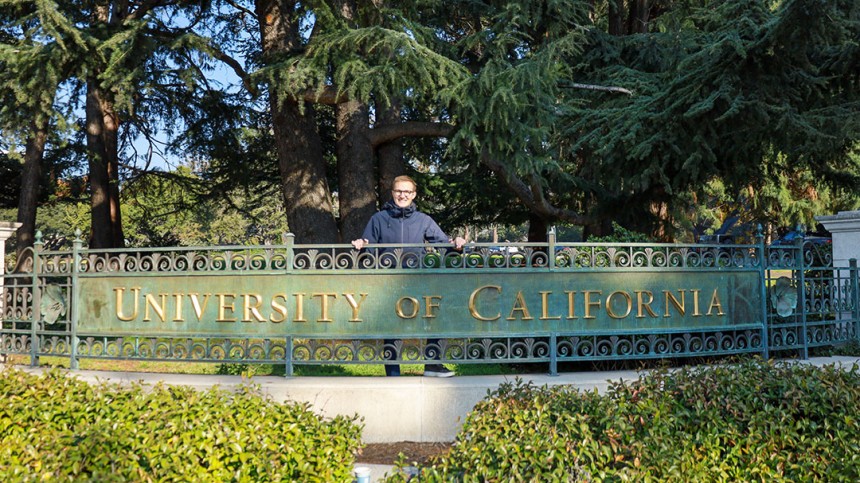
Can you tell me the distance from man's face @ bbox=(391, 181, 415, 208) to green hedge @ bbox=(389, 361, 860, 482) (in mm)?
2642

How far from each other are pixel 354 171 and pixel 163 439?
7.90 metres

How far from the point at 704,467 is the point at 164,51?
10.0 meters

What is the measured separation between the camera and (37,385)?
3.81 metres

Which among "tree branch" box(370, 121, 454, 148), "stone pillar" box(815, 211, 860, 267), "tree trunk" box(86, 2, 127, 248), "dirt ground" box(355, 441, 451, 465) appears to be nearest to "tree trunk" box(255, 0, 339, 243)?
"tree branch" box(370, 121, 454, 148)

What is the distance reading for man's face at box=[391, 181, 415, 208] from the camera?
618 cm

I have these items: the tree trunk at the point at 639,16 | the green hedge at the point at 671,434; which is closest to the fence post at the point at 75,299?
the green hedge at the point at 671,434

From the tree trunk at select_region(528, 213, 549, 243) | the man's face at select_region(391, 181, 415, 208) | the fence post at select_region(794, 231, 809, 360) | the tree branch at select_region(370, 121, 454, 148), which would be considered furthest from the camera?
the tree trunk at select_region(528, 213, 549, 243)

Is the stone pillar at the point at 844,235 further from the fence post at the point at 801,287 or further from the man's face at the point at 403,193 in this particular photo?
the man's face at the point at 403,193

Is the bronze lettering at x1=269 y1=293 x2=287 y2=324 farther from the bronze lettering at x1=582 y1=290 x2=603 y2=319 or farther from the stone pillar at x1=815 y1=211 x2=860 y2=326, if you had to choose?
the stone pillar at x1=815 y1=211 x2=860 y2=326

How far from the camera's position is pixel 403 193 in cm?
620

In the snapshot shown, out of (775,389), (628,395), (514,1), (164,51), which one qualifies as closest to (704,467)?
(628,395)

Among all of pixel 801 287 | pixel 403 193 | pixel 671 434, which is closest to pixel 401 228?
pixel 403 193

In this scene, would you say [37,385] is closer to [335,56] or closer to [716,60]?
[335,56]

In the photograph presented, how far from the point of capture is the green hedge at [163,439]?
9.21 feet
